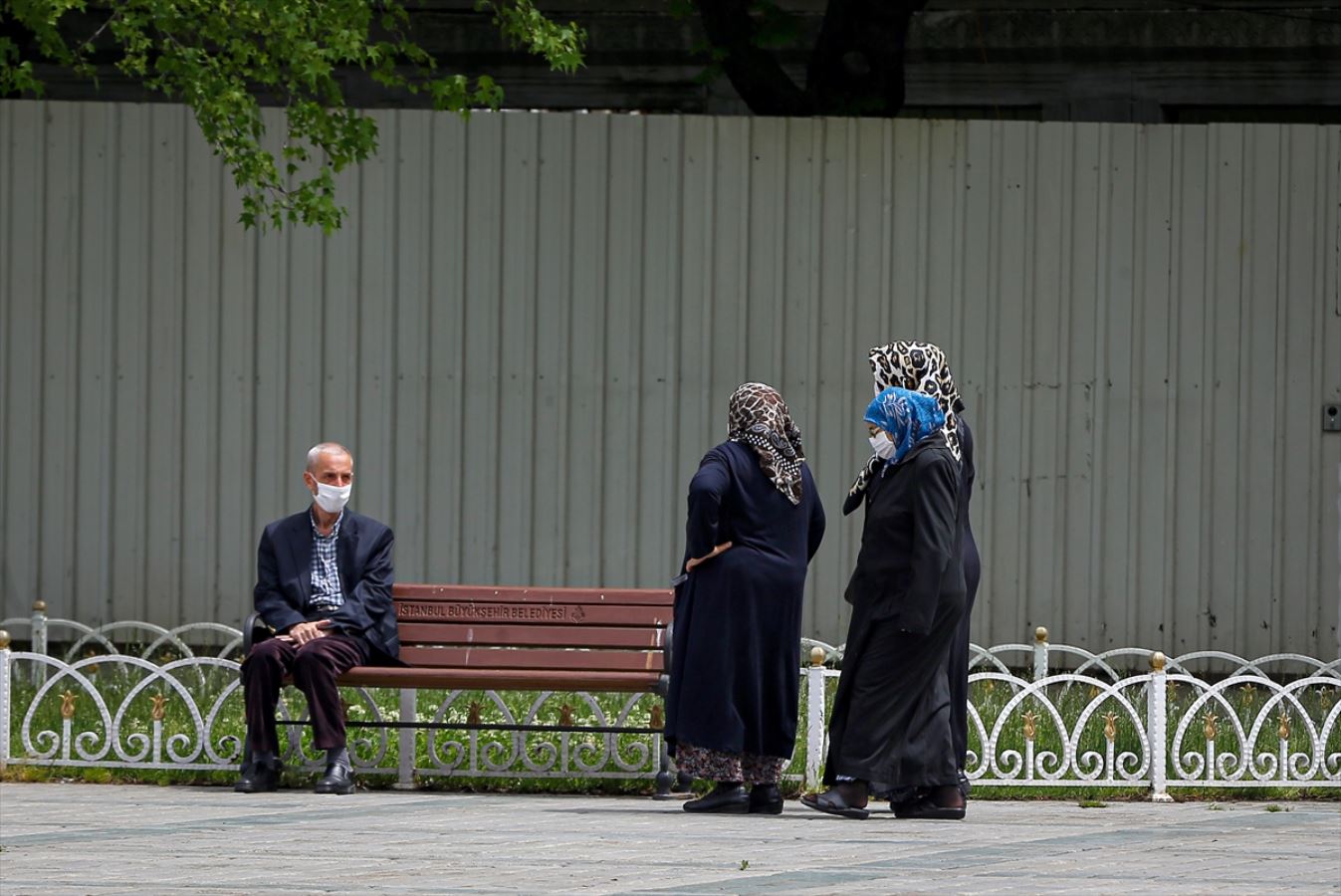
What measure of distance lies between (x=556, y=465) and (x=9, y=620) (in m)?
3.21

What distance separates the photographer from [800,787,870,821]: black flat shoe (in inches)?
348

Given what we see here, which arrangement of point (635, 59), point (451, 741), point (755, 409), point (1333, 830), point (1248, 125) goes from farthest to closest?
point (635, 59)
point (1248, 125)
point (451, 741)
point (755, 409)
point (1333, 830)

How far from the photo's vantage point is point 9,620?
43.8 feet

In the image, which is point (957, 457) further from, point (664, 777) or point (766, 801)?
point (664, 777)

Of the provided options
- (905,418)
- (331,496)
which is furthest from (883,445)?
(331,496)

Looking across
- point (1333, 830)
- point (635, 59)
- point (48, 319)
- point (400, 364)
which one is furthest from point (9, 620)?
point (1333, 830)

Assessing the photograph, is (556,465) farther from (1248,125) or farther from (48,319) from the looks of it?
(1248,125)

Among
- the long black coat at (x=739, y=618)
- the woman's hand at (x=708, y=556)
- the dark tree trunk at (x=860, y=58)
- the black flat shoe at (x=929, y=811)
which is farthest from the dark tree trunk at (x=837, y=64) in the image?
the black flat shoe at (x=929, y=811)

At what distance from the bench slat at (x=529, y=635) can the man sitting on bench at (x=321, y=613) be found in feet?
0.50

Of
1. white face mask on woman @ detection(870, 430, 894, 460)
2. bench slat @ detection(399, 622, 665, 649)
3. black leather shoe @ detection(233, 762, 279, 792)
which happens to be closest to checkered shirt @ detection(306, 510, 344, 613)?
bench slat @ detection(399, 622, 665, 649)

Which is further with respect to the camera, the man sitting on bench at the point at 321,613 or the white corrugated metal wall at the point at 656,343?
the white corrugated metal wall at the point at 656,343

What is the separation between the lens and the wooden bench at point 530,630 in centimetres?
999

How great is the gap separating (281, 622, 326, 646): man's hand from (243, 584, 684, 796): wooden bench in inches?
7.2

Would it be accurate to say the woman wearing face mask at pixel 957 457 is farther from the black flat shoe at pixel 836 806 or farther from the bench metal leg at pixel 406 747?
the bench metal leg at pixel 406 747
